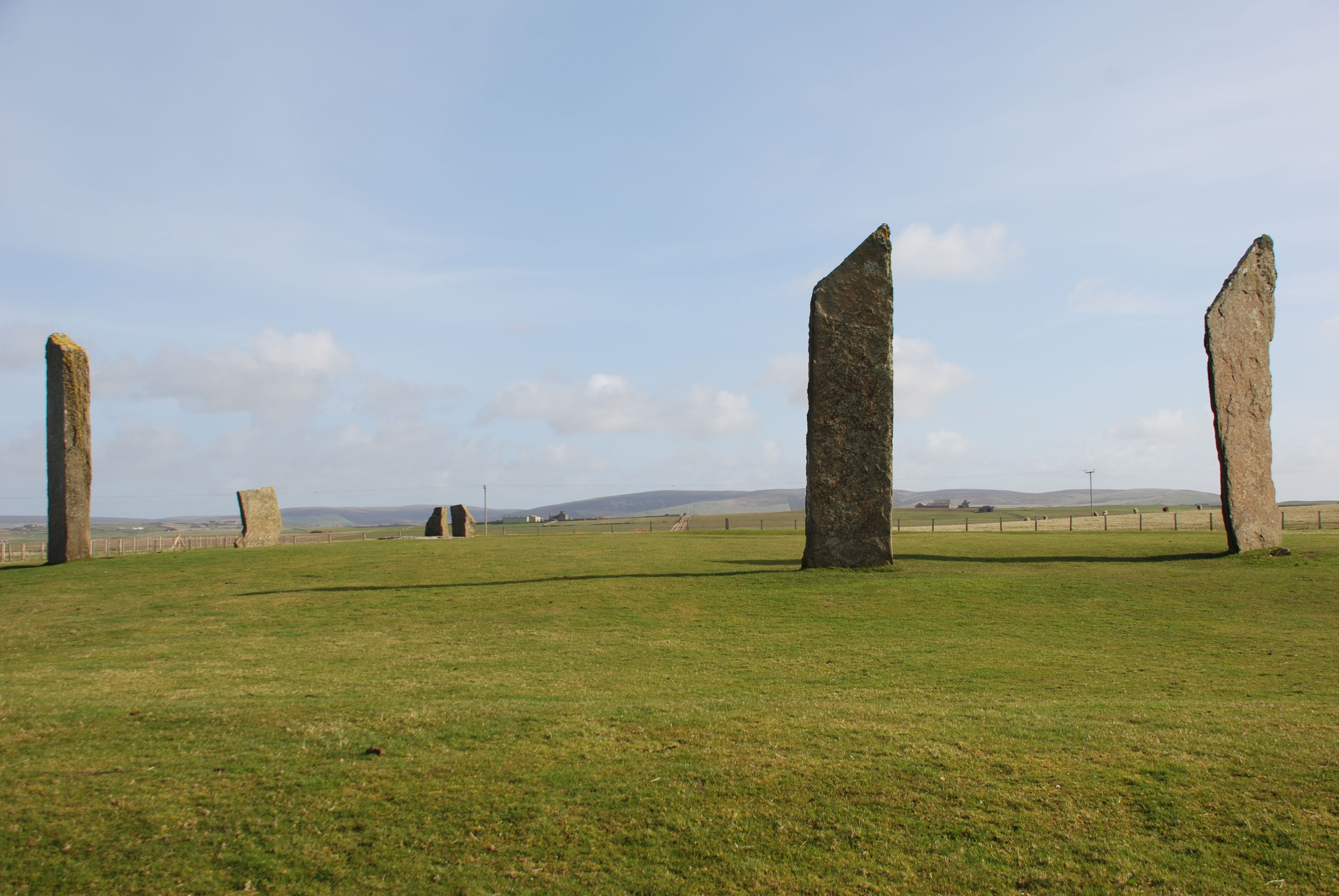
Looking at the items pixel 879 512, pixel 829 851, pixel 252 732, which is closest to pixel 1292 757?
pixel 829 851

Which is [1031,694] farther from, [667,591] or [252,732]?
[667,591]

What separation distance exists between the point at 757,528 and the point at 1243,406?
50491 mm

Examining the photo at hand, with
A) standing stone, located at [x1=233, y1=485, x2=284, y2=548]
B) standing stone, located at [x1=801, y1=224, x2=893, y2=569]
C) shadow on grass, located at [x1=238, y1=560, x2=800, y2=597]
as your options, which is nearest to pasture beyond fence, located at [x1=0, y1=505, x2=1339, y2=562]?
standing stone, located at [x1=233, y1=485, x2=284, y2=548]

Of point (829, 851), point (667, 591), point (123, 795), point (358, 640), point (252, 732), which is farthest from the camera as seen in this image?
point (667, 591)

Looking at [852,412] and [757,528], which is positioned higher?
[852,412]

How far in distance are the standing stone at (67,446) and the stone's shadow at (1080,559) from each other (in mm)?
20703

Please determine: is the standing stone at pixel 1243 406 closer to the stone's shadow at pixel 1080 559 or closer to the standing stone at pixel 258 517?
the stone's shadow at pixel 1080 559

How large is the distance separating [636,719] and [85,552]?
21526mm

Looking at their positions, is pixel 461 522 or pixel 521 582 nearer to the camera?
pixel 521 582

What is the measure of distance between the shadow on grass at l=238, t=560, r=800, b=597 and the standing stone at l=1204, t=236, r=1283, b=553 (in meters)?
10.2

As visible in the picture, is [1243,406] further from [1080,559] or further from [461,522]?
[461,522]

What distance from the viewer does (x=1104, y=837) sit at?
475cm

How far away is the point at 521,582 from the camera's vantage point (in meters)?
17.6

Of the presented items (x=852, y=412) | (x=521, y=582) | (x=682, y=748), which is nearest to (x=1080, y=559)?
(x=852, y=412)
